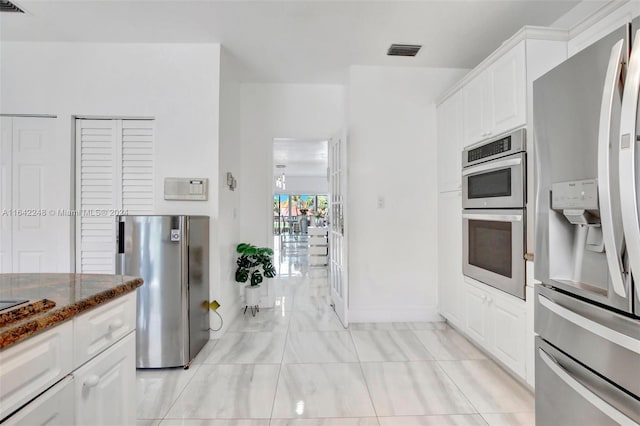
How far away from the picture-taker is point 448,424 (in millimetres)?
1587

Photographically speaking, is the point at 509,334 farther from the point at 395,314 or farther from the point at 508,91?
the point at 508,91

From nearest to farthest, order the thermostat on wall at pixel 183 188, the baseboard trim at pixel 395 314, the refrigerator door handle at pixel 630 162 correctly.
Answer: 1. the refrigerator door handle at pixel 630 162
2. the thermostat on wall at pixel 183 188
3. the baseboard trim at pixel 395 314

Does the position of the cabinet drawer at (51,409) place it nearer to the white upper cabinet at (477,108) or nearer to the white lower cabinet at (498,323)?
→ the white lower cabinet at (498,323)

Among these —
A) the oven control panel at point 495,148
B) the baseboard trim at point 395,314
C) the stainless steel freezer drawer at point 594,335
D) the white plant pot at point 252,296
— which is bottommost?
the baseboard trim at point 395,314

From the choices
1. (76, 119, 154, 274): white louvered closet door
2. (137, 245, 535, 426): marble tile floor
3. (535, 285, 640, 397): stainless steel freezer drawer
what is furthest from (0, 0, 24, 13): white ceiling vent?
(535, 285, 640, 397): stainless steel freezer drawer

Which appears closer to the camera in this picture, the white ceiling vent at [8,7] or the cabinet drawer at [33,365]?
the cabinet drawer at [33,365]

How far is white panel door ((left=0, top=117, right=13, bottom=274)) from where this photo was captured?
2.65 meters

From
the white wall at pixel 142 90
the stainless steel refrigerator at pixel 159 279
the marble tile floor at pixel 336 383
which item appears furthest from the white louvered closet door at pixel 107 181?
the marble tile floor at pixel 336 383

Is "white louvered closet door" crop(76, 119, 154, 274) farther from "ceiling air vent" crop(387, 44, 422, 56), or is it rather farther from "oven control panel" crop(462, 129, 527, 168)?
"oven control panel" crop(462, 129, 527, 168)

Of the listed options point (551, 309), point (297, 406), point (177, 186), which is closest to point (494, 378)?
point (551, 309)

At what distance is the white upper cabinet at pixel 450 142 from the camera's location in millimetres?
2621

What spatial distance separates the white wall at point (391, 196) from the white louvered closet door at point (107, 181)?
1946 millimetres

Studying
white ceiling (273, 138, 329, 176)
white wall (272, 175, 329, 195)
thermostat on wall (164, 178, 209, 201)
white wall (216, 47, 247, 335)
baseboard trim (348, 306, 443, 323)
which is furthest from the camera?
white wall (272, 175, 329, 195)

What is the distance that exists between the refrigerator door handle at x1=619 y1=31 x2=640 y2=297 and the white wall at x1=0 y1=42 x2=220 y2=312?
8.35ft
